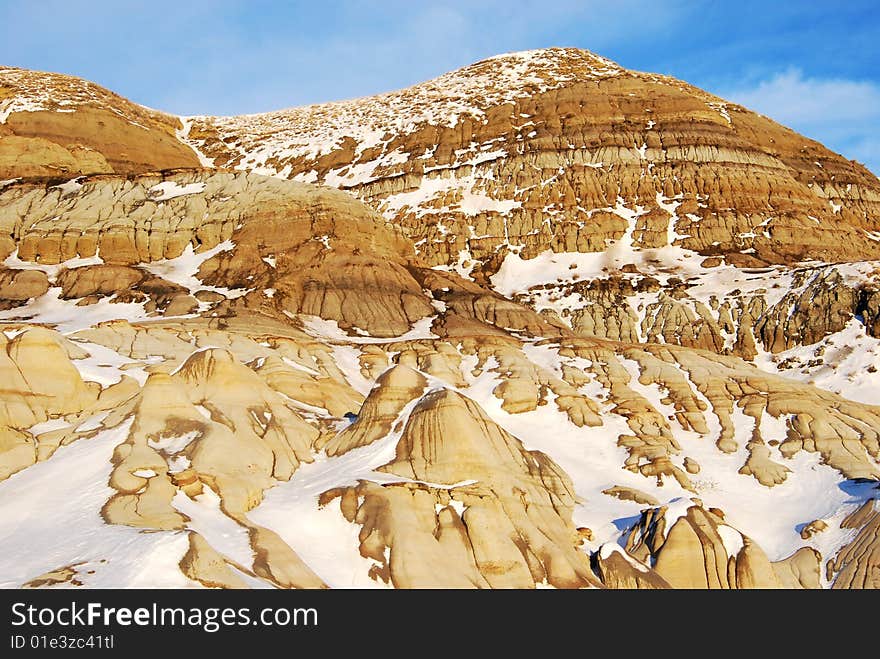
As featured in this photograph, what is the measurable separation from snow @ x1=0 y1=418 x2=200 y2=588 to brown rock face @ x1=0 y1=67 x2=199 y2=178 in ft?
278

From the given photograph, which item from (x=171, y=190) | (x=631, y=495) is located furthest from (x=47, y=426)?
(x=171, y=190)

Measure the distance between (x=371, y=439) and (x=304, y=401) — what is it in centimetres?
1305

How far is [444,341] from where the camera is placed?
79.2m

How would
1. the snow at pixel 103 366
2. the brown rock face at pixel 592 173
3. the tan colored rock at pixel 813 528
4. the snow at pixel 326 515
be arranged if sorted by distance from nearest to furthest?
the snow at pixel 326 515
the tan colored rock at pixel 813 528
the snow at pixel 103 366
the brown rock face at pixel 592 173

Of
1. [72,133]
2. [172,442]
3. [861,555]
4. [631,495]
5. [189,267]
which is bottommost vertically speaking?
[861,555]

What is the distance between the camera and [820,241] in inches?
4483

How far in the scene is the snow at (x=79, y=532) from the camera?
24.9 metres

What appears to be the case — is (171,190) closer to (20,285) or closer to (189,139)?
(20,285)

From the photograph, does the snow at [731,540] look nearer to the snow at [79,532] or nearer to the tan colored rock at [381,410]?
the tan colored rock at [381,410]

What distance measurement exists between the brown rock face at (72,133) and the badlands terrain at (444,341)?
2.38 feet

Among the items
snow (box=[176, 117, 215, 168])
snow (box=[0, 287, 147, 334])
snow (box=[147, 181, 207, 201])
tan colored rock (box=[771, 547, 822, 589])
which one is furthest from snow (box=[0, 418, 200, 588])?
snow (box=[176, 117, 215, 168])

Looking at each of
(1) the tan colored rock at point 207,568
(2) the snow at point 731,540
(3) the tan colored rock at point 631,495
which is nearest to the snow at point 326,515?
(1) the tan colored rock at point 207,568

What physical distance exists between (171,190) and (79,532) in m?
83.5

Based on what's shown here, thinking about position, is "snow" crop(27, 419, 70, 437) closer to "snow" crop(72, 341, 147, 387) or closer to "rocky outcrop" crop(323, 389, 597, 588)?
"snow" crop(72, 341, 147, 387)
